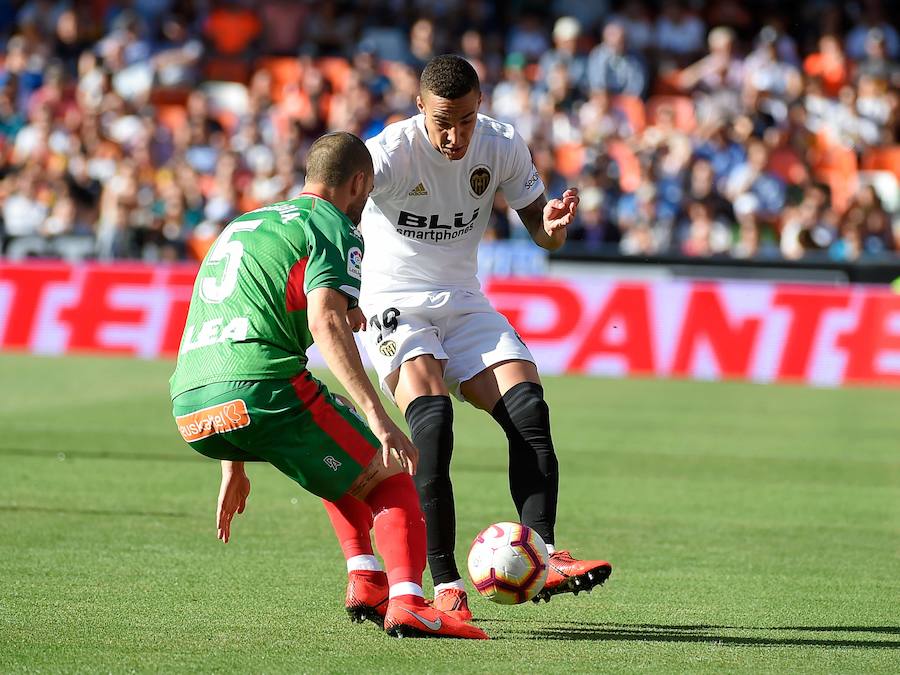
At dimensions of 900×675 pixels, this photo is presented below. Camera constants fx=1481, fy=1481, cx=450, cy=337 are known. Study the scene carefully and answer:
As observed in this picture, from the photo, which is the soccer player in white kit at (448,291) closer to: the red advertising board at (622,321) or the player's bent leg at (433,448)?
the player's bent leg at (433,448)

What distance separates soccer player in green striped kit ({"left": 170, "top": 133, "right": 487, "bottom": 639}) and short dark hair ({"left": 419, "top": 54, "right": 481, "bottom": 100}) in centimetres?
65

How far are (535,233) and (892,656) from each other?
97.3 inches

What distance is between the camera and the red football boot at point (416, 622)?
18.0ft

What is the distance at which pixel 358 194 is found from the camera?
18.6 feet

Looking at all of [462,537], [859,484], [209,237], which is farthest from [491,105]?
[462,537]

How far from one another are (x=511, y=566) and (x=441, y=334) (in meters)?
1.25

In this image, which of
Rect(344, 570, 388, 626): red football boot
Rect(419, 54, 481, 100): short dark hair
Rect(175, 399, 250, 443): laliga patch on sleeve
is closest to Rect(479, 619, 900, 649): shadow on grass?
Rect(344, 570, 388, 626): red football boot

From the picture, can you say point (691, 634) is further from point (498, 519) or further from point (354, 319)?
point (498, 519)

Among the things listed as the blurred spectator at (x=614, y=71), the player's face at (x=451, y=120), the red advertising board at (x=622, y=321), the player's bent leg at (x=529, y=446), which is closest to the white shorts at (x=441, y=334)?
Result: the player's bent leg at (x=529, y=446)

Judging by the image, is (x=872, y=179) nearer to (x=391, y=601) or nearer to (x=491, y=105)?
(x=491, y=105)

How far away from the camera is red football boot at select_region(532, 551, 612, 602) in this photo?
595 cm

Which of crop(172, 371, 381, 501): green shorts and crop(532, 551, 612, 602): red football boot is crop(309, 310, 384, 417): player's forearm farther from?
crop(532, 551, 612, 602): red football boot

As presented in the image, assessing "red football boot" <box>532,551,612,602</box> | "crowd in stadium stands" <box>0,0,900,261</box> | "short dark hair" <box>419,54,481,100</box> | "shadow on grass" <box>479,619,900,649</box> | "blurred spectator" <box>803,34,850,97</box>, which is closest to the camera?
"shadow on grass" <box>479,619,900,649</box>

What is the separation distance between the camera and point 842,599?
661cm
